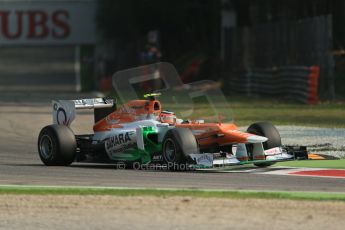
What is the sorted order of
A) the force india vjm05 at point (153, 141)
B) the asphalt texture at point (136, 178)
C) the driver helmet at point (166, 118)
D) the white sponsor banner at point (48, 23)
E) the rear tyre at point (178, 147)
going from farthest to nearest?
the white sponsor banner at point (48, 23) < the driver helmet at point (166, 118) < the force india vjm05 at point (153, 141) < the rear tyre at point (178, 147) < the asphalt texture at point (136, 178)

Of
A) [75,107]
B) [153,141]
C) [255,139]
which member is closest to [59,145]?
[75,107]

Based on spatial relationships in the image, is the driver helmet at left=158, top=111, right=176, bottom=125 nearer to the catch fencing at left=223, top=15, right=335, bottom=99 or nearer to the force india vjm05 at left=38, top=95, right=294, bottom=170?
the force india vjm05 at left=38, top=95, right=294, bottom=170

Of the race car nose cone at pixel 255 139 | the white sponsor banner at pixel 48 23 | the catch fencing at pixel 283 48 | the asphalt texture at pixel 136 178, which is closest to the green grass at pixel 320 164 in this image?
the race car nose cone at pixel 255 139

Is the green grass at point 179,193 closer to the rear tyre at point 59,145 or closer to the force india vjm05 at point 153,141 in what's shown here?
the force india vjm05 at point 153,141

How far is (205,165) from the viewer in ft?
44.6

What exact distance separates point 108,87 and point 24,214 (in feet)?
121

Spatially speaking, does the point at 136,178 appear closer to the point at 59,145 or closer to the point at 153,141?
the point at 153,141

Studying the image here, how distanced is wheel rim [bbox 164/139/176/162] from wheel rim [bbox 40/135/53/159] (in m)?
1.98

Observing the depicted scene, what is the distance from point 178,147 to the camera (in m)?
13.6

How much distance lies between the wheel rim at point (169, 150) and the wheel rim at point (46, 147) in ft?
6.50

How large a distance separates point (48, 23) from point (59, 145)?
42225mm

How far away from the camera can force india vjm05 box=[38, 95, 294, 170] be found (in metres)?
13.8

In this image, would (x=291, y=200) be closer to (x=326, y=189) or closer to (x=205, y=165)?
(x=326, y=189)

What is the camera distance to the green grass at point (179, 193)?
11.0 meters
